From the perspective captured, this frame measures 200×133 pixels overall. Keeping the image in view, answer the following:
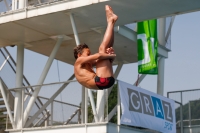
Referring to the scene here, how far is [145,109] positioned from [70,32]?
4.30 meters

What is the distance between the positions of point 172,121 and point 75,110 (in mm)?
4731

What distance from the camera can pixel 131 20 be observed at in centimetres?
1886

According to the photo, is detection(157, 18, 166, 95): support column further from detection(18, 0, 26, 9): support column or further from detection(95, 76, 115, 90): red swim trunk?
detection(95, 76, 115, 90): red swim trunk

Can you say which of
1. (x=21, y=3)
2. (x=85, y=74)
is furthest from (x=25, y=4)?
(x=85, y=74)

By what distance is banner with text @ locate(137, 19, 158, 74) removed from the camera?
21.0 meters

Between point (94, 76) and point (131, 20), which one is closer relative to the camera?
point (94, 76)

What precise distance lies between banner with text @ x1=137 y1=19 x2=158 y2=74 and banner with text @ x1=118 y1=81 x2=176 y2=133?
139cm

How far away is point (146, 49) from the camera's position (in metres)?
21.3

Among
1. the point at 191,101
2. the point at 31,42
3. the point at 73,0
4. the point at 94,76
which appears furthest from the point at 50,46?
the point at 94,76

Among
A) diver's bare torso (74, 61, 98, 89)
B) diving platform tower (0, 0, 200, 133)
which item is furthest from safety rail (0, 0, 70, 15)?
diver's bare torso (74, 61, 98, 89)

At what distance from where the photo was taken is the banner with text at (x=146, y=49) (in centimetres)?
2102

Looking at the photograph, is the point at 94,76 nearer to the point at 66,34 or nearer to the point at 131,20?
the point at 131,20

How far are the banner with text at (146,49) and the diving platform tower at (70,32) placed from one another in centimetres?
36

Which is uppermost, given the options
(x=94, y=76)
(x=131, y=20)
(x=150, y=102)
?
(x=131, y=20)
